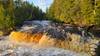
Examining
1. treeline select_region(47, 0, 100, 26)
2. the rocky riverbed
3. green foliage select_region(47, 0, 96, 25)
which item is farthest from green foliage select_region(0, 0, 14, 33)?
green foliage select_region(47, 0, 96, 25)

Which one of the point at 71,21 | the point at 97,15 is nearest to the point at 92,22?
the point at 97,15

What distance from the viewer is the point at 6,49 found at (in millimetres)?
19047

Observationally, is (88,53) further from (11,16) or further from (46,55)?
(11,16)

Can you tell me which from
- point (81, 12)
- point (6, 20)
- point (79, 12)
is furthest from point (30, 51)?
point (79, 12)

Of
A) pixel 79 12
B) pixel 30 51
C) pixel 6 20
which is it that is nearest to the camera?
pixel 30 51

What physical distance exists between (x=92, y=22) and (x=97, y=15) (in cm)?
203

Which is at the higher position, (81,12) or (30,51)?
(81,12)

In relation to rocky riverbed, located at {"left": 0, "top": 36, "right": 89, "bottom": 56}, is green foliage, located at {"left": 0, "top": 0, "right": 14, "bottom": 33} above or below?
above

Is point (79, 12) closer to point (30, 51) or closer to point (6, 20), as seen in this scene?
point (6, 20)

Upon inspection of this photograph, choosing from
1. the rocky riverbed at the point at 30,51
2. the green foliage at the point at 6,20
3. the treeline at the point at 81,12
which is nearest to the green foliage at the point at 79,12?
the treeline at the point at 81,12

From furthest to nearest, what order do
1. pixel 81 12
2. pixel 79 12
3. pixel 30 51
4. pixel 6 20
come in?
pixel 79 12, pixel 81 12, pixel 6 20, pixel 30 51

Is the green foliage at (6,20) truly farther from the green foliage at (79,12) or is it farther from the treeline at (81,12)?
the green foliage at (79,12)

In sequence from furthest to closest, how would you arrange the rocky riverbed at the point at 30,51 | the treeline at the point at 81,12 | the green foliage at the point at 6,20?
the treeline at the point at 81,12 < the green foliage at the point at 6,20 < the rocky riverbed at the point at 30,51

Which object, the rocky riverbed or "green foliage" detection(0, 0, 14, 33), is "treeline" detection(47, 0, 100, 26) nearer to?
"green foliage" detection(0, 0, 14, 33)
